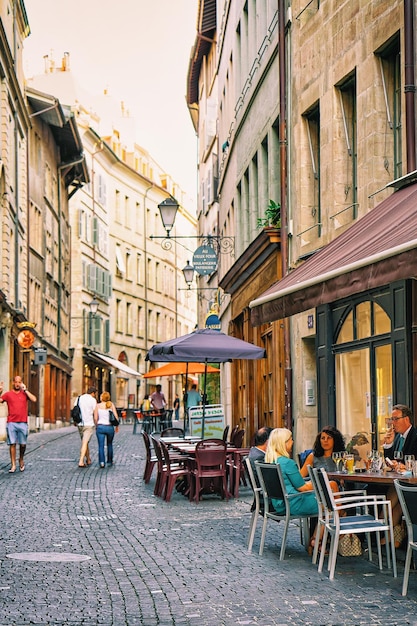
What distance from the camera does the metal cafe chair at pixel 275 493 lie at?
34.6ft

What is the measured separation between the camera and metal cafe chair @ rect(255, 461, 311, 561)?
10547mm

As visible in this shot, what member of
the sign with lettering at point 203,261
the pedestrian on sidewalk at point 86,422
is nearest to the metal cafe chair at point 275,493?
the pedestrian on sidewalk at point 86,422

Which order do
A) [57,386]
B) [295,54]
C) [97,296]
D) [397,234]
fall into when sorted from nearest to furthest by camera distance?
[397,234], [295,54], [57,386], [97,296]

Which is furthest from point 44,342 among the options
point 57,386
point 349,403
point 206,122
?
point 349,403

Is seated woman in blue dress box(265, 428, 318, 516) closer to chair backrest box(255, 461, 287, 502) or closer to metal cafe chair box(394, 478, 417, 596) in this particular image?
chair backrest box(255, 461, 287, 502)

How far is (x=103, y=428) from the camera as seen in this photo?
2358 centimetres

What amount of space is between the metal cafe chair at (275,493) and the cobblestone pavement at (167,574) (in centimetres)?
23

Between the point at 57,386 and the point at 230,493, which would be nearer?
the point at 230,493

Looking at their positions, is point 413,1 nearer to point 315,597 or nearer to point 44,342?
point 315,597

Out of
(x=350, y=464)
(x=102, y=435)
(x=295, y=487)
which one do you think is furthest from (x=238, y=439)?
(x=350, y=464)

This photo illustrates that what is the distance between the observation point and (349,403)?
1683 cm

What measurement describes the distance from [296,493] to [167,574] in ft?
5.19

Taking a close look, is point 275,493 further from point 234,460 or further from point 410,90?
point 234,460

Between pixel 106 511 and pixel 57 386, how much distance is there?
129 feet
